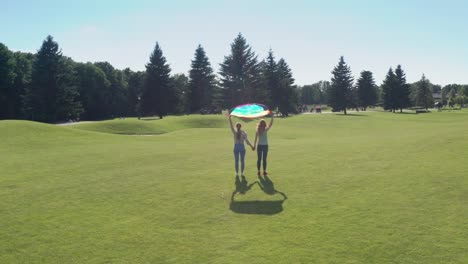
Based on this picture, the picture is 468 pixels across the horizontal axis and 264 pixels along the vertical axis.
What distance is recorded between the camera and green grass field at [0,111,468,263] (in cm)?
745

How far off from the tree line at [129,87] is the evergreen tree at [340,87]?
10.5 m

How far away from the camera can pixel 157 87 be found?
75.9m

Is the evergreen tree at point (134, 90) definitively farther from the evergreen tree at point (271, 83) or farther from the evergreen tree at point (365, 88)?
the evergreen tree at point (365, 88)

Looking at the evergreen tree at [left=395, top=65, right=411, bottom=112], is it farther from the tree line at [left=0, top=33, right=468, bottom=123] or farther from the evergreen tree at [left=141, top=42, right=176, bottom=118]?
the evergreen tree at [left=141, top=42, right=176, bottom=118]

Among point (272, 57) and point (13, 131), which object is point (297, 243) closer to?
point (13, 131)

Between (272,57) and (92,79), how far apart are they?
162 feet

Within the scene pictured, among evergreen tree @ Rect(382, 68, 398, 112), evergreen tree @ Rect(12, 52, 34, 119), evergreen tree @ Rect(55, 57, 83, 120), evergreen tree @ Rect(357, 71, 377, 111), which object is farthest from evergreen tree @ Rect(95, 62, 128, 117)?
evergreen tree @ Rect(382, 68, 398, 112)

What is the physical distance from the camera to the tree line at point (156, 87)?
213 ft

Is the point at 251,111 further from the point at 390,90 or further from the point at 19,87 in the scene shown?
the point at 390,90

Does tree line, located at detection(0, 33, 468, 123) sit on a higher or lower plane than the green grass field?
higher

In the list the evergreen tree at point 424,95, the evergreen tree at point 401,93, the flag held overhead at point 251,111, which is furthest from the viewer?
the evergreen tree at point 424,95

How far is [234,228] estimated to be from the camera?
Result: 28.8 feet

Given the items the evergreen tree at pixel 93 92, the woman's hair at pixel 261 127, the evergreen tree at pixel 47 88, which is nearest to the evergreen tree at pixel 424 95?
the evergreen tree at pixel 93 92

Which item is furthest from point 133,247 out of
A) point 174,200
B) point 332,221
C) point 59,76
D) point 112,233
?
point 59,76
